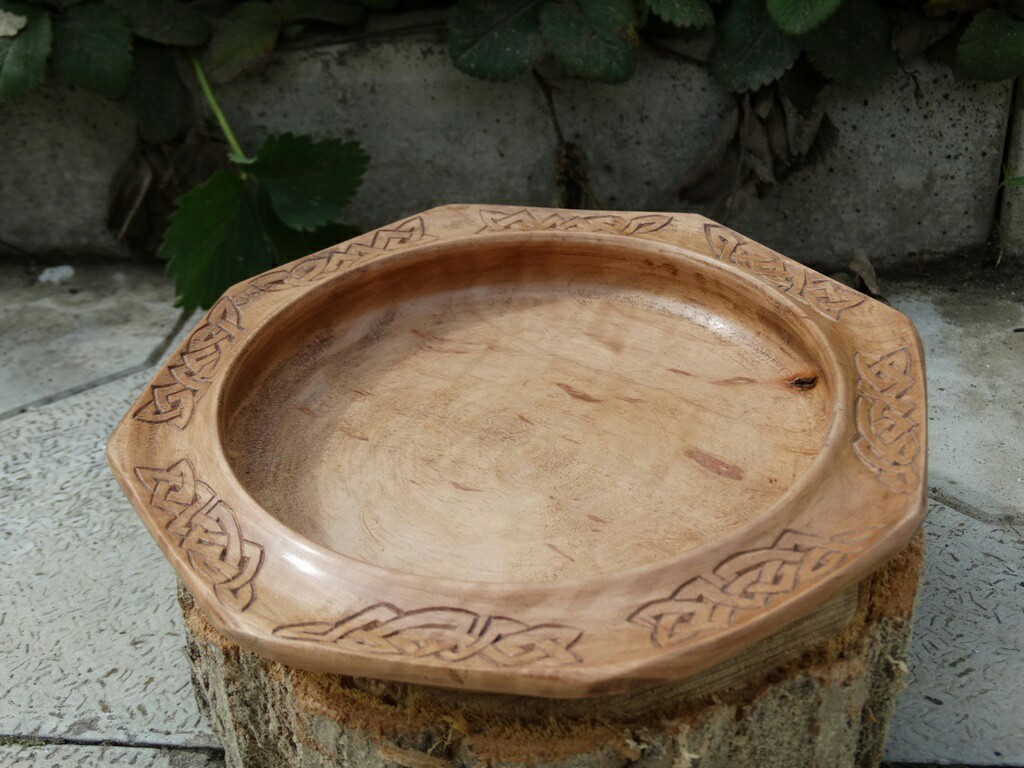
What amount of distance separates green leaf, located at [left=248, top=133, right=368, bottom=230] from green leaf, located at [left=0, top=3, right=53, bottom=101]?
68 centimetres

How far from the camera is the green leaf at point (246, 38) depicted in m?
2.80

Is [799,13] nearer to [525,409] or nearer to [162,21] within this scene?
[525,409]

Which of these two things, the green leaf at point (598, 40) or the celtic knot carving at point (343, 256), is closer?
the celtic knot carving at point (343, 256)

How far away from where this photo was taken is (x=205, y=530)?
1.19 m

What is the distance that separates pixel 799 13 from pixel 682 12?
0.91 ft

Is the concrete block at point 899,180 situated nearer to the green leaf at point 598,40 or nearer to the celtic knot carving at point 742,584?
the green leaf at point 598,40

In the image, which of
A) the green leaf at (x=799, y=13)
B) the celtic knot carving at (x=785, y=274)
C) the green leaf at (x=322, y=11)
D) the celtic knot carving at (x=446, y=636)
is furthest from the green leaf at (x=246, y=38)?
the celtic knot carving at (x=446, y=636)

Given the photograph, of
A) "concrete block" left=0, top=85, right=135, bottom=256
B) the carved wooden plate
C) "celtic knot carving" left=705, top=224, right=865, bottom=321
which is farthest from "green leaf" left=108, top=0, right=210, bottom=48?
"celtic knot carving" left=705, top=224, right=865, bottom=321

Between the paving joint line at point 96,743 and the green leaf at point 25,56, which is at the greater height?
the green leaf at point 25,56

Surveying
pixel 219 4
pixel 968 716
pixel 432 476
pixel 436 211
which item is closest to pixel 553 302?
pixel 436 211

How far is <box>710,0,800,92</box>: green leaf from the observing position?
8.52 feet

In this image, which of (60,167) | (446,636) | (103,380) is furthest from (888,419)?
(60,167)

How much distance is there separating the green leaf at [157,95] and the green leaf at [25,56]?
24 cm

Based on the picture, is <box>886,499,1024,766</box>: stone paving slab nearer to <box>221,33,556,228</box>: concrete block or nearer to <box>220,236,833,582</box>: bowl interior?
<box>220,236,833,582</box>: bowl interior
